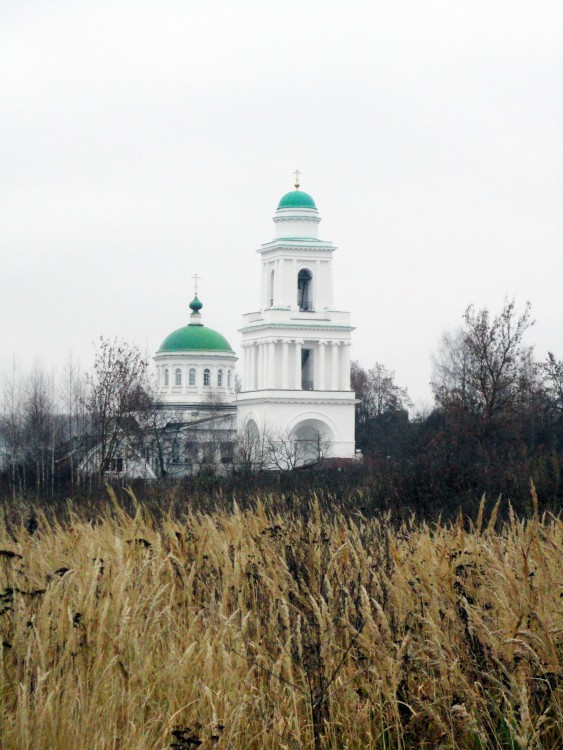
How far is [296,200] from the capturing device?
71438mm

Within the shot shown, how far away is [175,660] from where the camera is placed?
20.6 feet

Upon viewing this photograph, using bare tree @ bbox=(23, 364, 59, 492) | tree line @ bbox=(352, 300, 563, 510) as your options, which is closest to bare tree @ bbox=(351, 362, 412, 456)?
tree line @ bbox=(352, 300, 563, 510)

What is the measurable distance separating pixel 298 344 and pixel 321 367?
Result: 1.96 m

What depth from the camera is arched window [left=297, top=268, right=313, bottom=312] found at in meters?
71.6

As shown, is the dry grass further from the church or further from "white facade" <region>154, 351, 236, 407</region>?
"white facade" <region>154, 351, 236, 407</region>

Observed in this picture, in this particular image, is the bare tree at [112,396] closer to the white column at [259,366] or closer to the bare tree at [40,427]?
the bare tree at [40,427]

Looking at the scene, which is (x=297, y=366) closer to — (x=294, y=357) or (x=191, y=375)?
(x=294, y=357)

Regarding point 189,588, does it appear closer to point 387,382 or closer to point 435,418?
point 435,418

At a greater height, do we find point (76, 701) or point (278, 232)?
point (278, 232)

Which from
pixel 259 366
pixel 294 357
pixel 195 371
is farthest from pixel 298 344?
pixel 195 371

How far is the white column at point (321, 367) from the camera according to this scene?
70.5 metres

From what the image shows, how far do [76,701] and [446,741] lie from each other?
1.63 meters

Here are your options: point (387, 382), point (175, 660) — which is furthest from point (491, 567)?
point (387, 382)

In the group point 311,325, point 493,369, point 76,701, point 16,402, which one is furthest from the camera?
point 311,325
